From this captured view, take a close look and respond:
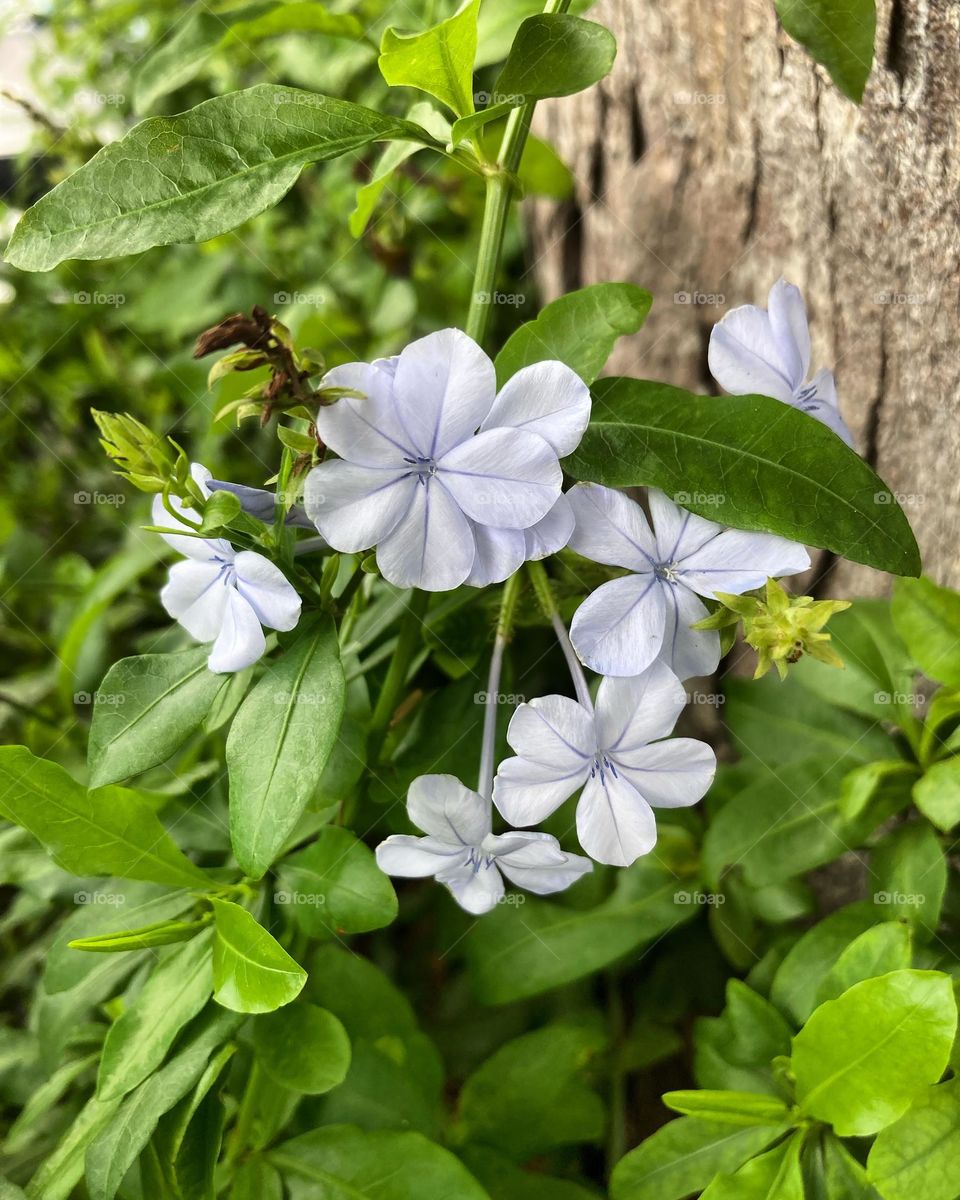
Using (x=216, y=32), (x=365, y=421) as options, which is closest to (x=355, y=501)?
(x=365, y=421)

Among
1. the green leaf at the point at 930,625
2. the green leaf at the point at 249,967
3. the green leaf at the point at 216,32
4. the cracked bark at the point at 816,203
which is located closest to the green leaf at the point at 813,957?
the green leaf at the point at 930,625

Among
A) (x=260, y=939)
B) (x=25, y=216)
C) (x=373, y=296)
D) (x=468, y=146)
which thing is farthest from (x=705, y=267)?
(x=260, y=939)

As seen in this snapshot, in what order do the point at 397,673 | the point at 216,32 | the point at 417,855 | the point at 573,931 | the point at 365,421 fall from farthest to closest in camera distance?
1. the point at 216,32
2. the point at 573,931
3. the point at 397,673
4. the point at 417,855
5. the point at 365,421

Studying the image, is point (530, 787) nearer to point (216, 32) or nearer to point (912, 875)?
point (912, 875)

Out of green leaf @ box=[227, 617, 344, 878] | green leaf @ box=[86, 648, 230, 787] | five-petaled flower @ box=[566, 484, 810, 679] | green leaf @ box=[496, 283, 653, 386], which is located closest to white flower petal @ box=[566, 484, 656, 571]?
five-petaled flower @ box=[566, 484, 810, 679]

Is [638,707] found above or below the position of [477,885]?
above

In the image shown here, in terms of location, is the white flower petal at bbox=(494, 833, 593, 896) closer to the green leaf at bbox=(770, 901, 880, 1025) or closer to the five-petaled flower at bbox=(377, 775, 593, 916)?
the five-petaled flower at bbox=(377, 775, 593, 916)

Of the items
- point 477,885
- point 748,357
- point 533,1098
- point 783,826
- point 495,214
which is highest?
point 495,214

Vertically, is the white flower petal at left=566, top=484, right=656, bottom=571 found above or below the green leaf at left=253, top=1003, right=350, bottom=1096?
above
